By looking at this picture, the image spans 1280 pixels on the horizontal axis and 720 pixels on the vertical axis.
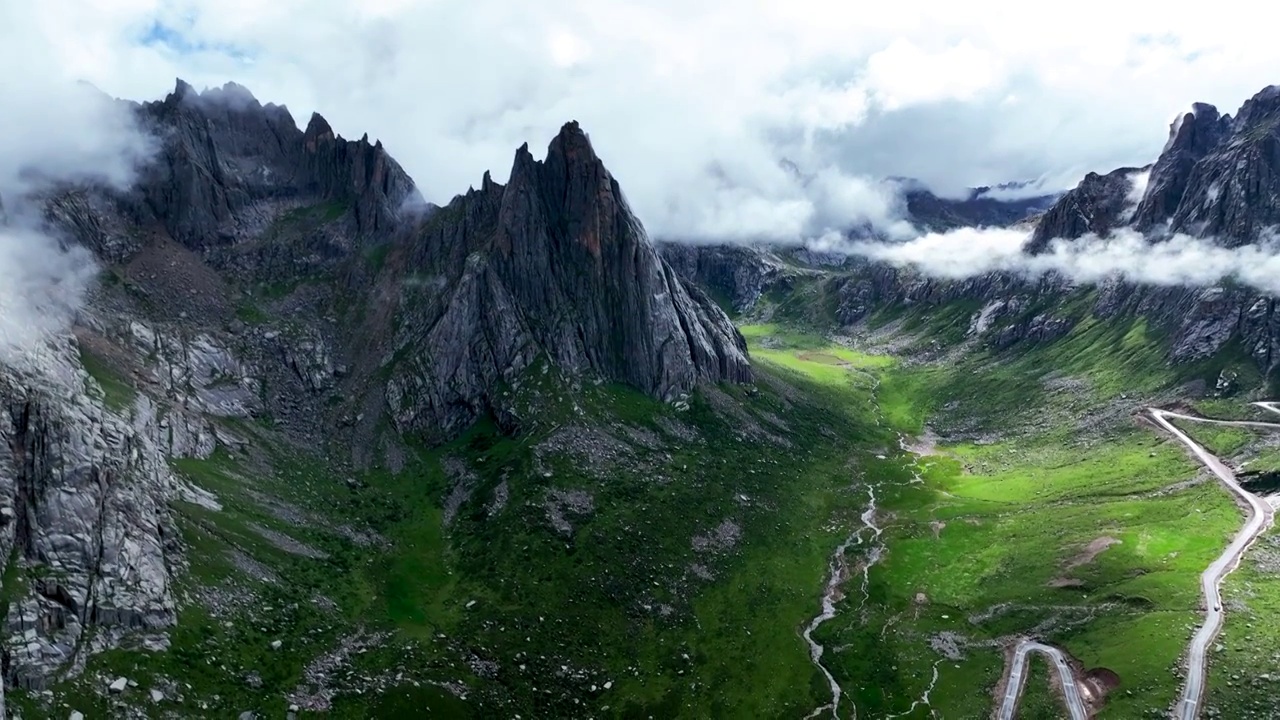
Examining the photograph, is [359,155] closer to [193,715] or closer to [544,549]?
[544,549]

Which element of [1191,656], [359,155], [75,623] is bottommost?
[1191,656]

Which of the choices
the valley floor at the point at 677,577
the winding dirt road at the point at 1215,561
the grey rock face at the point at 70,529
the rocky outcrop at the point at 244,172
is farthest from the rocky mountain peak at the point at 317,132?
the winding dirt road at the point at 1215,561

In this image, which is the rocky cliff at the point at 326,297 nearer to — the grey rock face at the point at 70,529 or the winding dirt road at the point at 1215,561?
the grey rock face at the point at 70,529

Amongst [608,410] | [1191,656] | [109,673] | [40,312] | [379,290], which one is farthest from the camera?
[379,290]

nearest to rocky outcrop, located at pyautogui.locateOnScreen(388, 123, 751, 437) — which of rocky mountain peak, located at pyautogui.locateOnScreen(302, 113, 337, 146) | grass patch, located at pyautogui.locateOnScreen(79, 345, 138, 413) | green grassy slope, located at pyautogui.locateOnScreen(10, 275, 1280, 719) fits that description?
green grassy slope, located at pyautogui.locateOnScreen(10, 275, 1280, 719)

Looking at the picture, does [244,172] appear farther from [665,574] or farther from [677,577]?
[677,577]

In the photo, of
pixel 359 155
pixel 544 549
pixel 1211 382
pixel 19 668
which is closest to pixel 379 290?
pixel 359 155
